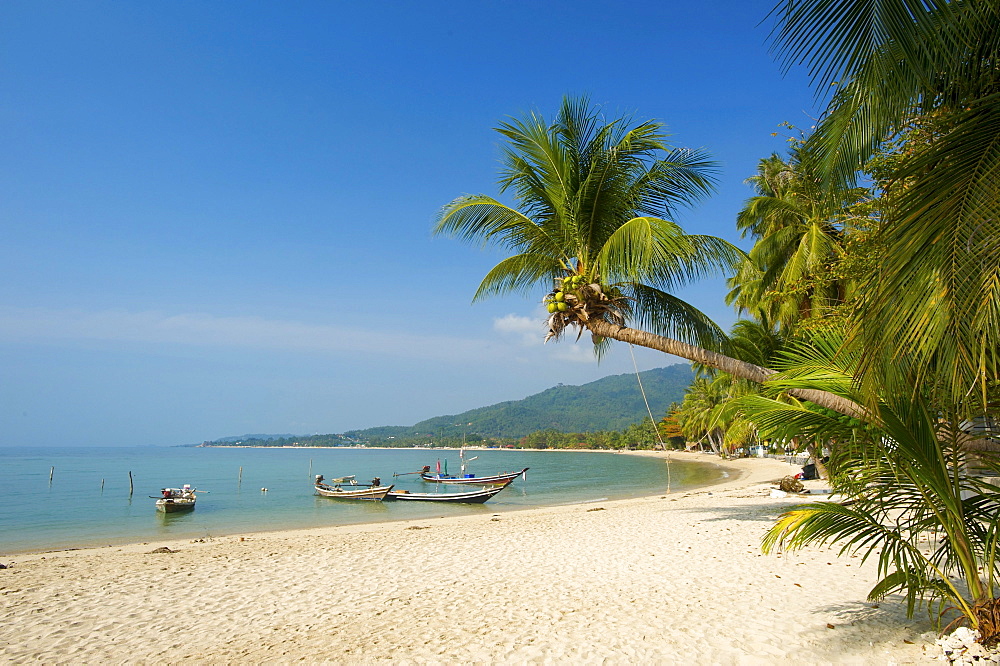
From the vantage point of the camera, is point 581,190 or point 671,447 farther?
Answer: point 671,447

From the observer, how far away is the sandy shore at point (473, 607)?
446 cm

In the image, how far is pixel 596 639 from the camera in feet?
15.4

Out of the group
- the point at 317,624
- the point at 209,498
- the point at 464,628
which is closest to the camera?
the point at 464,628

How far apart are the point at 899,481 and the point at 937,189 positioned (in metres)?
2.25

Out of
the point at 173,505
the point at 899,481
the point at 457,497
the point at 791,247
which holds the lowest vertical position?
the point at 173,505

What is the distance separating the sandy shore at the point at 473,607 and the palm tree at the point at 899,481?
74 cm

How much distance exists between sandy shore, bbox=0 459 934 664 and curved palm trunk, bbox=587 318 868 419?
5.71ft

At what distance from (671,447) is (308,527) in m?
76.8

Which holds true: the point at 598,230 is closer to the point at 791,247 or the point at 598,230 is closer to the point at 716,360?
the point at 716,360

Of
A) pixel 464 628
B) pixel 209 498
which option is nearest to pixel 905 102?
pixel 464 628

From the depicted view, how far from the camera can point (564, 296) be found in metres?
6.33

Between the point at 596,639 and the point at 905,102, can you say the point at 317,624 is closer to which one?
the point at 596,639

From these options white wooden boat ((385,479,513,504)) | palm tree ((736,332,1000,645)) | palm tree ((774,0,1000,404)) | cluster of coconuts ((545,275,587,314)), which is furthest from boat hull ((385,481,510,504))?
palm tree ((774,0,1000,404))

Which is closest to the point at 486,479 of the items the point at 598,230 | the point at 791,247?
the point at 791,247
